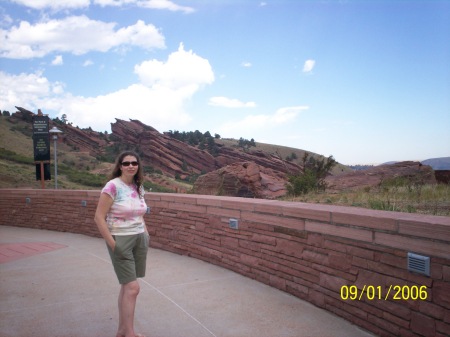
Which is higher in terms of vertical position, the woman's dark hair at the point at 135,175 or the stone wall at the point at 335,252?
the woman's dark hair at the point at 135,175

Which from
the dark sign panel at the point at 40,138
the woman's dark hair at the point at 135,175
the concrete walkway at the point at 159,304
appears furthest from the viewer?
the dark sign panel at the point at 40,138

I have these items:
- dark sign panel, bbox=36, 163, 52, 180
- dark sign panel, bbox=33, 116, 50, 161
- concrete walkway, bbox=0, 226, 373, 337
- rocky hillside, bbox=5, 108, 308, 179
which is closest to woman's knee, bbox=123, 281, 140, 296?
concrete walkway, bbox=0, 226, 373, 337

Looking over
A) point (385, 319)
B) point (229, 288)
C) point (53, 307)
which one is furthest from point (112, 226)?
point (385, 319)

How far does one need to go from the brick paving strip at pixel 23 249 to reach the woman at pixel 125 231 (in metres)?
4.41

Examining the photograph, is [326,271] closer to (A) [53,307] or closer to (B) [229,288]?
(B) [229,288]

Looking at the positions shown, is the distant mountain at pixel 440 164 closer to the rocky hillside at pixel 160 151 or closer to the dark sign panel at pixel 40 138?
the rocky hillside at pixel 160 151

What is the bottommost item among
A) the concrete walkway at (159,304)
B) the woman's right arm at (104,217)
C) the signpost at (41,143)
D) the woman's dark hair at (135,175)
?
the concrete walkway at (159,304)

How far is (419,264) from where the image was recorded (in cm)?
288

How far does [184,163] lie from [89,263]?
50.5 meters

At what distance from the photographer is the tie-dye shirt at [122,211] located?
312cm

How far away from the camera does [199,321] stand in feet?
12.2
